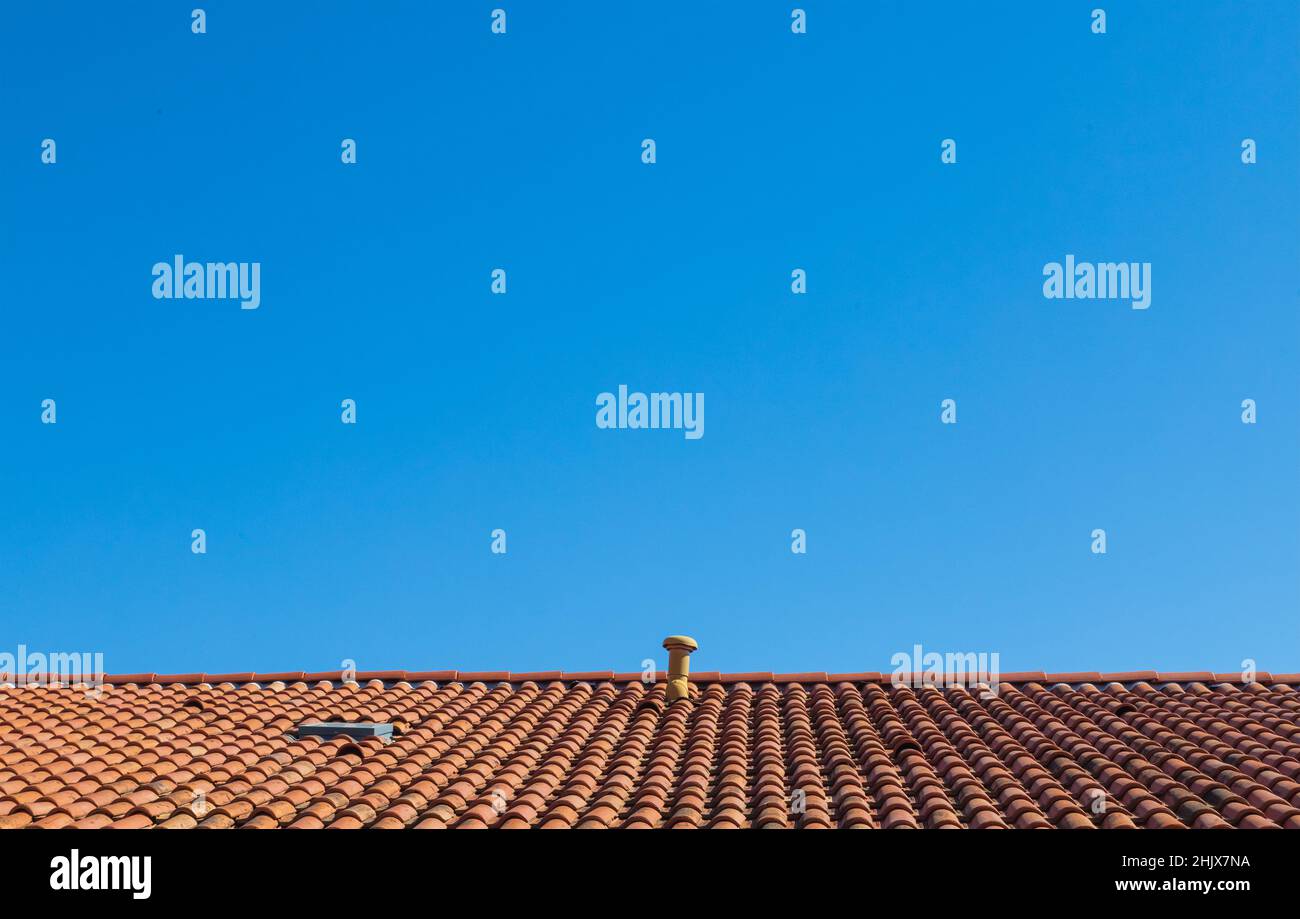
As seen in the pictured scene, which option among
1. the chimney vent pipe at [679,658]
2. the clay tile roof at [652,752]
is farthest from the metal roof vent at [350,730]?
the chimney vent pipe at [679,658]

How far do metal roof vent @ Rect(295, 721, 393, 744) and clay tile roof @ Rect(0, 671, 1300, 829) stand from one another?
0.77 ft

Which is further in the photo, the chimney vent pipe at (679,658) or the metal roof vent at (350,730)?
the chimney vent pipe at (679,658)

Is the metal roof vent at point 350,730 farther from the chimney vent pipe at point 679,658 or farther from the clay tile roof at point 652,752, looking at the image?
the chimney vent pipe at point 679,658

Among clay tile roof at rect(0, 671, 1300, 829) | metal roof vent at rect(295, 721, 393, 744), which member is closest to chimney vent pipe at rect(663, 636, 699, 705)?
clay tile roof at rect(0, 671, 1300, 829)

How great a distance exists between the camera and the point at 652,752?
41.7 ft

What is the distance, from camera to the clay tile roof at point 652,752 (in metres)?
10.1

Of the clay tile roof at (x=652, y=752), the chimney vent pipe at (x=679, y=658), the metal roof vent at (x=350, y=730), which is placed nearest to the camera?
the clay tile roof at (x=652, y=752)

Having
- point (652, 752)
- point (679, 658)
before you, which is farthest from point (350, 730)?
point (679, 658)

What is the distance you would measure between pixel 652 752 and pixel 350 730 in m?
3.21

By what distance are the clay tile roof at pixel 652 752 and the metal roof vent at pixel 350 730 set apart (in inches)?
9.3

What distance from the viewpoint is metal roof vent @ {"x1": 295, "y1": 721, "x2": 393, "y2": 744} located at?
13.2 m

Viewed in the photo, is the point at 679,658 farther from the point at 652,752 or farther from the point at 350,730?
the point at 350,730
